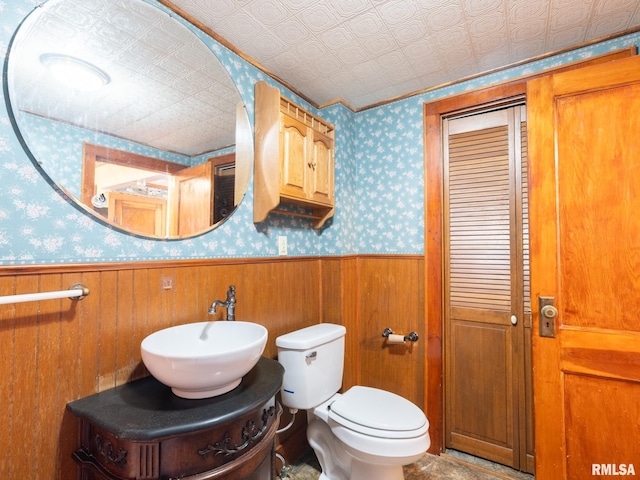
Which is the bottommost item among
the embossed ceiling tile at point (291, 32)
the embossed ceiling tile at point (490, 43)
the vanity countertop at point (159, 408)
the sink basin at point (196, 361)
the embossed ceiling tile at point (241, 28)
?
the vanity countertop at point (159, 408)

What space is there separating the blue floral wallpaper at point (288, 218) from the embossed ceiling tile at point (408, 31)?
0.56 meters

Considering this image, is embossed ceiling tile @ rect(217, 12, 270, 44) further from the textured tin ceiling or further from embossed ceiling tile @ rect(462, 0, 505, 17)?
embossed ceiling tile @ rect(462, 0, 505, 17)

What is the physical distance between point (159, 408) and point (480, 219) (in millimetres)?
1911

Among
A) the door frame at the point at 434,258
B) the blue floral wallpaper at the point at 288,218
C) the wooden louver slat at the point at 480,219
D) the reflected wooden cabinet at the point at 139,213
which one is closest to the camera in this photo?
the blue floral wallpaper at the point at 288,218

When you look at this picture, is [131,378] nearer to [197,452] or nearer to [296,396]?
[197,452]

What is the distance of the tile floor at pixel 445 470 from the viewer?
68.5 inches

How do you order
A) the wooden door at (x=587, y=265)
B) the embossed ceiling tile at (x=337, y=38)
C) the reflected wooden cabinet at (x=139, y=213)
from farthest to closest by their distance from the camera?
1. the embossed ceiling tile at (x=337, y=38)
2. the wooden door at (x=587, y=265)
3. the reflected wooden cabinet at (x=139, y=213)

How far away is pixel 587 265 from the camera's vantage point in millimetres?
1347

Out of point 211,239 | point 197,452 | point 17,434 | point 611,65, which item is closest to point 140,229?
point 211,239

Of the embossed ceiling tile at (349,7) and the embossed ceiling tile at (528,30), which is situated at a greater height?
the embossed ceiling tile at (528,30)

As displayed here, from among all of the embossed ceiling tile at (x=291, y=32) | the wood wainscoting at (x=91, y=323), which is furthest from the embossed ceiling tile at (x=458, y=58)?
the wood wainscoting at (x=91, y=323)

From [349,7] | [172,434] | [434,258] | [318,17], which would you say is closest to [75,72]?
[318,17]

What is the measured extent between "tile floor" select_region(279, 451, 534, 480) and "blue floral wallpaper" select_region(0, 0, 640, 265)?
128 centimetres

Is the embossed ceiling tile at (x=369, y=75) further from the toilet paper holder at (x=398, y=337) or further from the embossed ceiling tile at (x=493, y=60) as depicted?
the toilet paper holder at (x=398, y=337)
